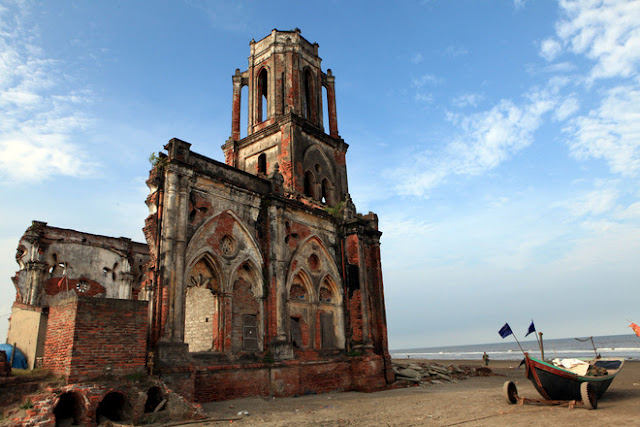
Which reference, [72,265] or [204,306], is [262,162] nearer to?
[204,306]

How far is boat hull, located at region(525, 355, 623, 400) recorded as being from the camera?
11.4 m

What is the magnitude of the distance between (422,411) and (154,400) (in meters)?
6.54

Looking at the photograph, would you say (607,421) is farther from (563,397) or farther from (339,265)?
(339,265)

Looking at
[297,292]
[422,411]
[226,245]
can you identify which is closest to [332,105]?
[297,292]

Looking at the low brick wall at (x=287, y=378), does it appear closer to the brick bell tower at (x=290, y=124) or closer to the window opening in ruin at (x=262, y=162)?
the brick bell tower at (x=290, y=124)

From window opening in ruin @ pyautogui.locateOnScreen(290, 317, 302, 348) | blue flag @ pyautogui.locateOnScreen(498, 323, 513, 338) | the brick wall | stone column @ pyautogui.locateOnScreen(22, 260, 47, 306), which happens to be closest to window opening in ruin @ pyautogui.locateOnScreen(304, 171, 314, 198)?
window opening in ruin @ pyautogui.locateOnScreen(290, 317, 302, 348)

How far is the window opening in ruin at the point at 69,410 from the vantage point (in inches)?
344

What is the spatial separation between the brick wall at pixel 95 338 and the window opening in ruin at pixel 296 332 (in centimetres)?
684

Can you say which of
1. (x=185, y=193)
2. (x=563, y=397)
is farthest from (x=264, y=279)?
(x=563, y=397)

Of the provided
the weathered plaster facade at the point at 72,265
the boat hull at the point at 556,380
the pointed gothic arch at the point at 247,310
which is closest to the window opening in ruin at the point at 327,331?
the pointed gothic arch at the point at 247,310

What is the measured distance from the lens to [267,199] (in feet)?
52.9

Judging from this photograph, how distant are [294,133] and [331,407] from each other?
12.9 metres

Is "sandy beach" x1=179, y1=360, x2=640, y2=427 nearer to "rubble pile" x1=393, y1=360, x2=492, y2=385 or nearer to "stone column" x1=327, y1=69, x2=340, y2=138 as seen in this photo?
"rubble pile" x1=393, y1=360, x2=492, y2=385

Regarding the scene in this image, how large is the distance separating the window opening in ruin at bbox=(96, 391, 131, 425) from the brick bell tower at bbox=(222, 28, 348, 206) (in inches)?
481
